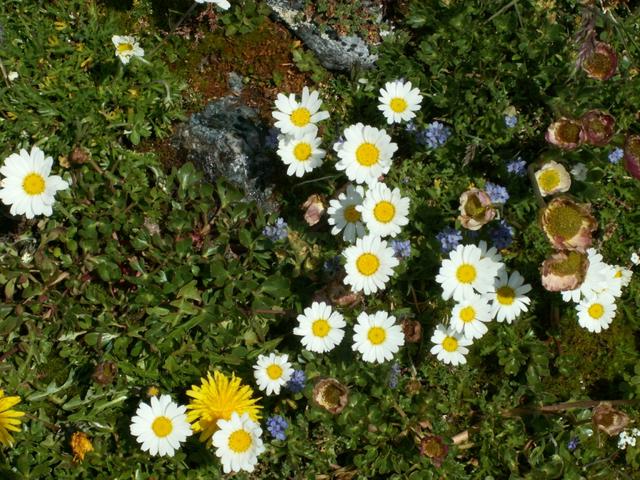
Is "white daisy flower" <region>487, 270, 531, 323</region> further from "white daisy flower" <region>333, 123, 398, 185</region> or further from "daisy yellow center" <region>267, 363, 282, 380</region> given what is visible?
"daisy yellow center" <region>267, 363, 282, 380</region>

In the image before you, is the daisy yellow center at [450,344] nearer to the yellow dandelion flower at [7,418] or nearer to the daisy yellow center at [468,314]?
the daisy yellow center at [468,314]

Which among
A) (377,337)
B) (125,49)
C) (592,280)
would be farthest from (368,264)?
(125,49)

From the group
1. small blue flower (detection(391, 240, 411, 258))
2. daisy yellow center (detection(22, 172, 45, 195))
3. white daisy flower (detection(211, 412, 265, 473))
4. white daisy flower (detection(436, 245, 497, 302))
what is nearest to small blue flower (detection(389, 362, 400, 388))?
white daisy flower (detection(436, 245, 497, 302))

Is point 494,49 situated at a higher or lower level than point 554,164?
higher

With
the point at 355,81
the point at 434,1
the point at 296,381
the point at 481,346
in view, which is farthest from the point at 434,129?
the point at 296,381

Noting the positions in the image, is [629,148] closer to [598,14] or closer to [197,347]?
[598,14]

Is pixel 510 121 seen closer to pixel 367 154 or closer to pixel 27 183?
→ pixel 367 154

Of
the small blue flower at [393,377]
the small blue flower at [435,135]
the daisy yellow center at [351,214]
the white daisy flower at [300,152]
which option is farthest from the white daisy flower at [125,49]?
the small blue flower at [393,377]

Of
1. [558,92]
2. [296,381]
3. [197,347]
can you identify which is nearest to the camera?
[296,381]
